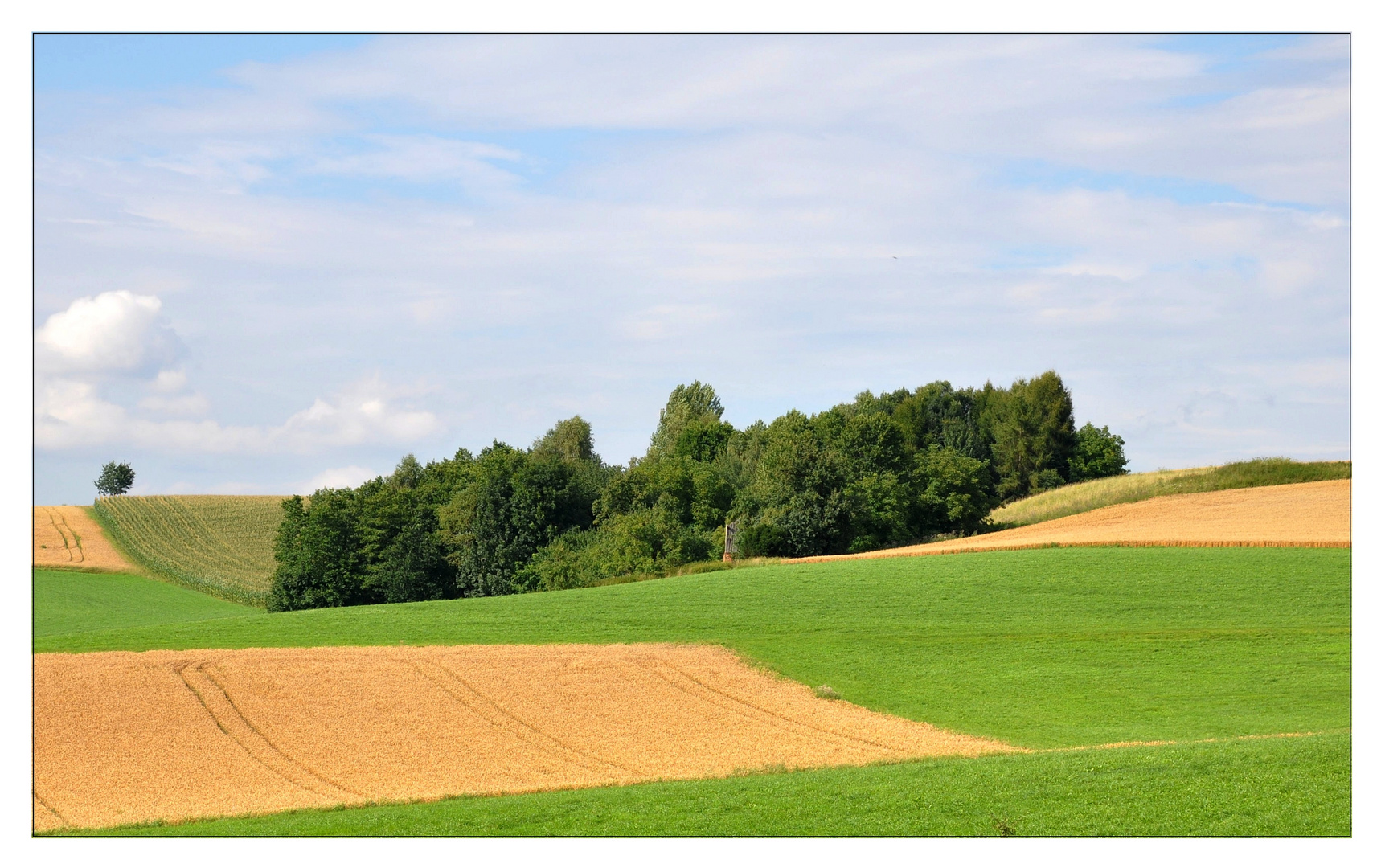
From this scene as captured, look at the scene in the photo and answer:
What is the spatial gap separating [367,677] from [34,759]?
28.0 feet

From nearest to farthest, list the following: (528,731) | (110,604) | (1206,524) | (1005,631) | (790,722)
Result: 1. (528,731)
2. (790,722)
3. (1005,631)
4. (1206,524)
5. (110,604)

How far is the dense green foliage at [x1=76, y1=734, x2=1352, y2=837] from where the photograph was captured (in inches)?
518

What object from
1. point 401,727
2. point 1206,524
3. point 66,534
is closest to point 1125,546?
point 1206,524

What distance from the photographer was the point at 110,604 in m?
59.2

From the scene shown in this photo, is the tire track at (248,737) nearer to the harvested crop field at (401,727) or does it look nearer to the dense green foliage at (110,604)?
the harvested crop field at (401,727)

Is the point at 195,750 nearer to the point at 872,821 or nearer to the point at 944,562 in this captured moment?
the point at 872,821

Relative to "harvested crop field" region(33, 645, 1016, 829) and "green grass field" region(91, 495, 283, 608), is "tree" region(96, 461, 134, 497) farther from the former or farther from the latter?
"harvested crop field" region(33, 645, 1016, 829)

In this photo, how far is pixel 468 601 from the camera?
40.4 m

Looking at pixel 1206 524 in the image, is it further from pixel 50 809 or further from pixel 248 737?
pixel 50 809

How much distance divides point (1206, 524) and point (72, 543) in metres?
73.1

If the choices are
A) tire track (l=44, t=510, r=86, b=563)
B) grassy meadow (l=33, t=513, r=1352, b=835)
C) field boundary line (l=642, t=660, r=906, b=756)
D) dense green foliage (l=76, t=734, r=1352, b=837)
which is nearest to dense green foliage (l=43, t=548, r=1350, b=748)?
grassy meadow (l=33, t=513, r=1352, b=835)

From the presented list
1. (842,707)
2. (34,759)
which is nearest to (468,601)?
(842,707)

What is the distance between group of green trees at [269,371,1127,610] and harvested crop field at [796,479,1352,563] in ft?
32.5

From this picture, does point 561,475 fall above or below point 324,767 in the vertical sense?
above
